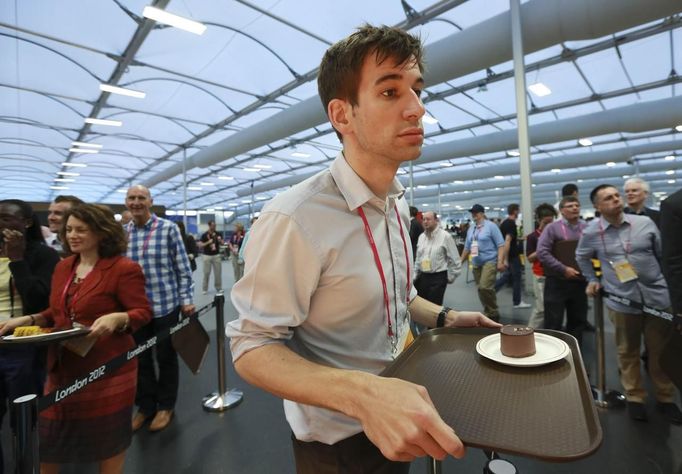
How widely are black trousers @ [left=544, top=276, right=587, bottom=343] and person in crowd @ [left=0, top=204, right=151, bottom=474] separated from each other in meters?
3.41

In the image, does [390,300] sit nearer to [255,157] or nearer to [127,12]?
[127,12]

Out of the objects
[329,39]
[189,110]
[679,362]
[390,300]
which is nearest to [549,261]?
[679,362]

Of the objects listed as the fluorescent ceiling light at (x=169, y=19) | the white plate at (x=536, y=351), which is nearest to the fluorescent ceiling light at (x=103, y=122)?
the fluorescent ceiling light at (x=169, y=19)

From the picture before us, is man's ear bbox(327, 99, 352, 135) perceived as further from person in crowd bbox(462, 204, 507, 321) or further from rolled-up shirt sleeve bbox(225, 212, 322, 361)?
person in crowd bbox(462, 204, 507, 321)

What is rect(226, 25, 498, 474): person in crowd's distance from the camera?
2.04 feet

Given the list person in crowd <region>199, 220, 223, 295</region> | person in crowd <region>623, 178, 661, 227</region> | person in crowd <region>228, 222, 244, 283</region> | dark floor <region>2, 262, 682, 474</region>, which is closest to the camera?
dark floor <region>2, 262, 682, 474</region>

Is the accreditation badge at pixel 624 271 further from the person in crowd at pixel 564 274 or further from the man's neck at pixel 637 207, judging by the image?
the man's neck at pixel 637 207

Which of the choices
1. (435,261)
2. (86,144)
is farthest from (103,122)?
(435,261)

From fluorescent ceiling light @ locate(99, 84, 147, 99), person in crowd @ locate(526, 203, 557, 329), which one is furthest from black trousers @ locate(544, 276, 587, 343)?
fluorescent ceiling light @ locate(99, 84, 147, 99)

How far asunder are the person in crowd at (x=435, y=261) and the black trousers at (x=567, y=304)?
1.00 metres

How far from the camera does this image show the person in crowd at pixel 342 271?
2.04 ft

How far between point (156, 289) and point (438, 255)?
287 centimetres

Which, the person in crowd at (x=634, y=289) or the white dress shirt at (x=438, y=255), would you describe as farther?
the white dress shirt at (x=438, y=255)

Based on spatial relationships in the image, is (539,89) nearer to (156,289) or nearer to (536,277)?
(536,277)
